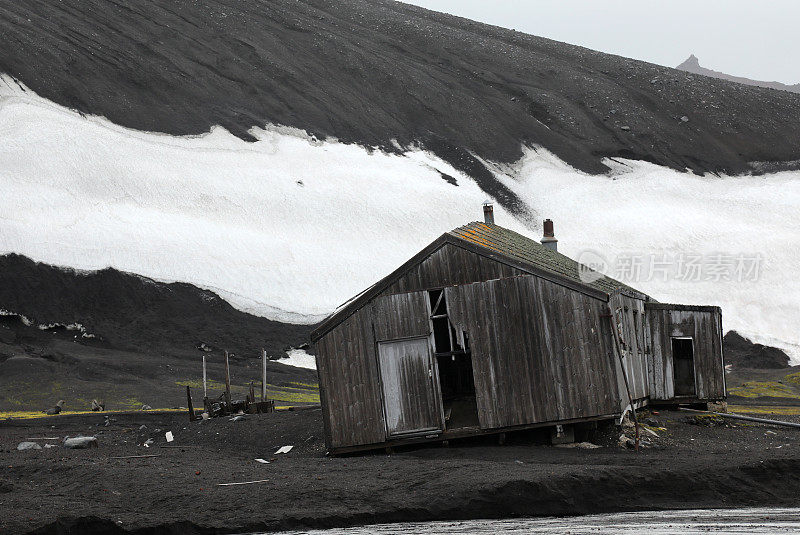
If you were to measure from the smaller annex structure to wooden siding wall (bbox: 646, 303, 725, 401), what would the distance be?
23.6 feet

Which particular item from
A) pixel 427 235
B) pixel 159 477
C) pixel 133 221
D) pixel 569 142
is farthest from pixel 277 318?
pixel 569 142

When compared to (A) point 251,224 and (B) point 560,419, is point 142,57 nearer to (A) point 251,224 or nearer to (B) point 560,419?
(A) point 251,224

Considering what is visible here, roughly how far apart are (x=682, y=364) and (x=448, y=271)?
12143 mm

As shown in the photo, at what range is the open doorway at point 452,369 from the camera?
22.0m

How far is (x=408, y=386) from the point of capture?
2189 centimetres

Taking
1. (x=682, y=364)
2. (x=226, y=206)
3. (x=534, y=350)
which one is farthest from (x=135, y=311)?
(x=534, y=350)

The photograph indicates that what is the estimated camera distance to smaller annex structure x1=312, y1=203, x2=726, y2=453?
830 inches

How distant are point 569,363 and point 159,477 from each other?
29.6 ft

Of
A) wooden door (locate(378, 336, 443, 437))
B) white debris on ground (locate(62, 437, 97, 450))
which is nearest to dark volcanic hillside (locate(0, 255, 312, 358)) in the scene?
white debris on ground (locate(62, 437, 97, 450))

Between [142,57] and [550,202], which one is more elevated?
[142,57]

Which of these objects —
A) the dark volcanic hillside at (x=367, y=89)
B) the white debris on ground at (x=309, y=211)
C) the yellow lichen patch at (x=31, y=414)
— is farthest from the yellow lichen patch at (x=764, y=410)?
the dark volcanic hillside at (x=367, y=89)

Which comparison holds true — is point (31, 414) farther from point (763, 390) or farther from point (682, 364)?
point (763, 390)

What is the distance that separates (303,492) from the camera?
15.4 m

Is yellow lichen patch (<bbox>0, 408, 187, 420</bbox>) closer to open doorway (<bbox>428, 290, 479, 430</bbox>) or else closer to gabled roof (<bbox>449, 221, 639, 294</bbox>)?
open doorway (<bbox>428, 290, 479, 430</bbox>)
